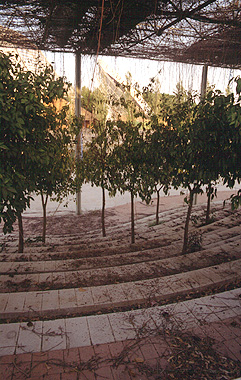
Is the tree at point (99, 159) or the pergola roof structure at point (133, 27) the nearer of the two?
the pergola roof structure at point (133, 27)

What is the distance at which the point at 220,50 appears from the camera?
743 centimetres

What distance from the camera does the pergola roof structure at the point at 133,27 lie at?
4758 millimetres

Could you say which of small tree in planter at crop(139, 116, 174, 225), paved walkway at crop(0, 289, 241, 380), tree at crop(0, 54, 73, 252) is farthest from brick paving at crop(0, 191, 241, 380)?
small tree in planter at crop(139, 116, 174, 225)

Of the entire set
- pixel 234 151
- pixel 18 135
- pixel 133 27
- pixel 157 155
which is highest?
pixel 133 27

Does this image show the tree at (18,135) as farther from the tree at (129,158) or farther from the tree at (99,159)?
the tree at (99,159)

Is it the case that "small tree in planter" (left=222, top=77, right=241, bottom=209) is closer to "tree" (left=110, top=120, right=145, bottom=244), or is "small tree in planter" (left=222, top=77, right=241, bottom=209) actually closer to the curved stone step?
the curved stone step

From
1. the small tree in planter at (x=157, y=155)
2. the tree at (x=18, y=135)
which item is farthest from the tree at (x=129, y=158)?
the tree at (x=18, y=135)

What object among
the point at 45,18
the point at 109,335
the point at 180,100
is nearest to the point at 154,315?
the point at 109,335

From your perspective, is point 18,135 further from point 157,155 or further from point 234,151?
point 234,151

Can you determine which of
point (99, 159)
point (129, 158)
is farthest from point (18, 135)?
point (99, 159)

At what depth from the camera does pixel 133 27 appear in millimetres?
5758

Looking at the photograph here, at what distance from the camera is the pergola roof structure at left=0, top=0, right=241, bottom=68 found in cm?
476

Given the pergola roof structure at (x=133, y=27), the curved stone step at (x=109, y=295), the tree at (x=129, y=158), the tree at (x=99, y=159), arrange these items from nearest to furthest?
the curved stone step at (x=109, y=295)
the pergola roof structure at (x=133, y=27)
the tree at (x=129, y=158)
the tree at (x=99, y=159)

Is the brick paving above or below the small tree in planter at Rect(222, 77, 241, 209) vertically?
below
